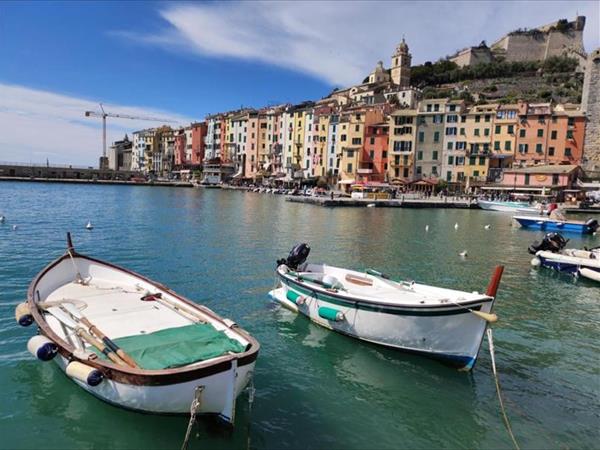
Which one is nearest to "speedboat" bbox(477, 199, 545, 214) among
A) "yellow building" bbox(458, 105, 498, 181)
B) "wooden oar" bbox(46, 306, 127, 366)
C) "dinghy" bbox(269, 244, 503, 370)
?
"yellow building" bbox(458, 105, 498, 181)

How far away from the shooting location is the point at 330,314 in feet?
42.0

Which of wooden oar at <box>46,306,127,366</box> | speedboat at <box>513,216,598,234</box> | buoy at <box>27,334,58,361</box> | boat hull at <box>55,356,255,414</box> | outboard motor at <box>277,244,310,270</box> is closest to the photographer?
boat hull at <box>55,356,255,414</box>

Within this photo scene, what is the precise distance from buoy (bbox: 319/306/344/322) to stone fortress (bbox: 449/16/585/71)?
14608cm

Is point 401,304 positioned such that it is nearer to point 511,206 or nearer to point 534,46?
point 511,206

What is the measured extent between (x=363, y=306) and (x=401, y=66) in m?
129

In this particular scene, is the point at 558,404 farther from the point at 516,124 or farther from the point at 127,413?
the point at 516,124

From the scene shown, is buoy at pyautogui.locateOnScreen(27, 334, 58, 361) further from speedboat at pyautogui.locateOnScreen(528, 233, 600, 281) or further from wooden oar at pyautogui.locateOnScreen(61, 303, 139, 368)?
speedboat at pyautogui.locateOnScreen(528, 233, 600, 281)

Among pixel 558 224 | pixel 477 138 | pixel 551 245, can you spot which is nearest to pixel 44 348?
pixel 551 245

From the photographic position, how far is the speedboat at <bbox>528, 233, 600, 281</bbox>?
22047mm

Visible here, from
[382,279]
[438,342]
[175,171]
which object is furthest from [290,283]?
[175,171]

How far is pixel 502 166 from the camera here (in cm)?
7988

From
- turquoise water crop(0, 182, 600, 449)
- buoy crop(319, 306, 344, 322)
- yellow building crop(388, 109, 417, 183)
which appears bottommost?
turquoise water crop(0, 182, 600, 449)

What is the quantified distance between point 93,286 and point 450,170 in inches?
3063

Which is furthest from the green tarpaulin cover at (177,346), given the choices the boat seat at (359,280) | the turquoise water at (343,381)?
the boat seat at (359,280)
